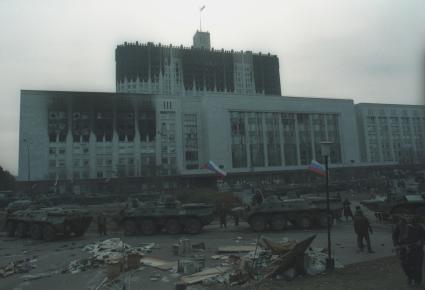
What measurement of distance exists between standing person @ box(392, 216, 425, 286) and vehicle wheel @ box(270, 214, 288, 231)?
42.8 ft

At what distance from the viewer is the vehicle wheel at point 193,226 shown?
880 inches

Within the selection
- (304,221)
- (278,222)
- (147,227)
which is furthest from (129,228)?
(304,221)

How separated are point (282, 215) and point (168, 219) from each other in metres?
6.99

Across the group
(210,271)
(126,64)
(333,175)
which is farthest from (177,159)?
(210,271)

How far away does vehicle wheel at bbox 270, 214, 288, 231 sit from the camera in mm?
22094

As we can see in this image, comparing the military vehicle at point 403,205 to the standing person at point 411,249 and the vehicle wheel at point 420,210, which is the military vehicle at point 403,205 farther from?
the standing person at point 411,249

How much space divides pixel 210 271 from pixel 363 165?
3625 inches

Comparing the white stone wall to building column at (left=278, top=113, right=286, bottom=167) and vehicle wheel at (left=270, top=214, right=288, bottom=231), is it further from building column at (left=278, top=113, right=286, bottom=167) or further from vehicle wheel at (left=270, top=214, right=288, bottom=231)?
vehicle wheel at (left=270, top=214, right=288, bottom=231)

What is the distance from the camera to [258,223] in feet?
72.7

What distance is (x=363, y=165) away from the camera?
3733 inches

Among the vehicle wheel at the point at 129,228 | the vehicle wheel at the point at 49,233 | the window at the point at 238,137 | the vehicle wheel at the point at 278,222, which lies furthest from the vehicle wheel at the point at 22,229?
the window at the point at 238,137

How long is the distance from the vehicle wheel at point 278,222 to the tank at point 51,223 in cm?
1156

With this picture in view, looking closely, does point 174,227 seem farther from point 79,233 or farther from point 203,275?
point 203,275

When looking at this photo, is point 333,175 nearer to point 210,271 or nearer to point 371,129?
point 371,129
